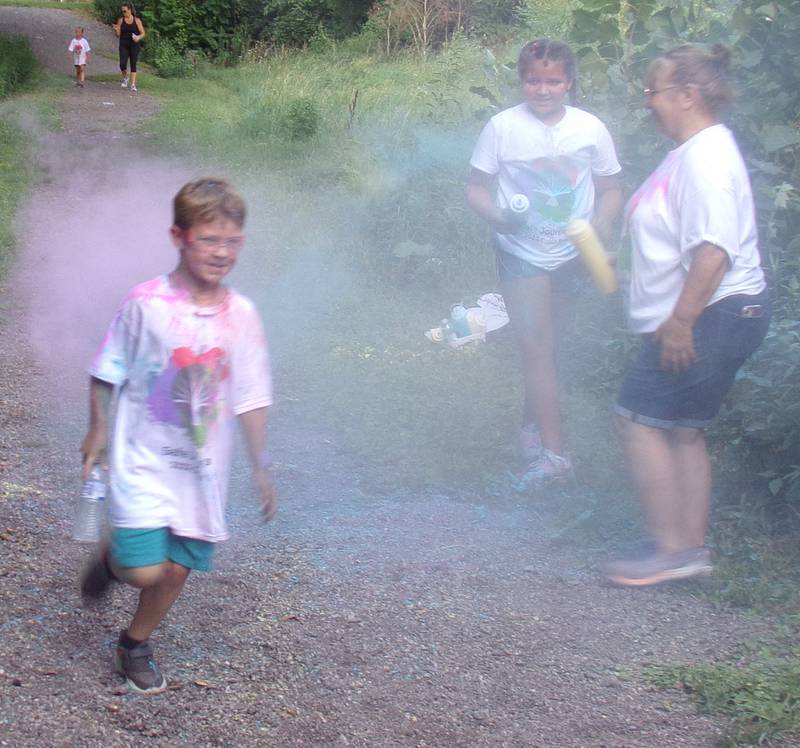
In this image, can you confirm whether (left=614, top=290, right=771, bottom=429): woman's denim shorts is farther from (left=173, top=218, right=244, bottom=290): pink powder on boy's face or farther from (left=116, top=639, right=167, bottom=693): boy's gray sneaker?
(left=116, top=639, right=167, bottom=693): boy's gray sneaker

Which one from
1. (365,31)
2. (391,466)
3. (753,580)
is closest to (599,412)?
(391,466)

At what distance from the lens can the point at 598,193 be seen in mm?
4754

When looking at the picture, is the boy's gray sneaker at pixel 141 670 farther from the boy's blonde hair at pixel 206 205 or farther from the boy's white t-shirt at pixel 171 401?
the boy's blonde hair at pixel 206 205

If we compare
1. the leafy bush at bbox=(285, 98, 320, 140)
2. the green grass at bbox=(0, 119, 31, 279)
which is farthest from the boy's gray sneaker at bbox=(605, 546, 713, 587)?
the leafy bush at bbox=(285, 98, 320, 140)

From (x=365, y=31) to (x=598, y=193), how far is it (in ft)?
65.6

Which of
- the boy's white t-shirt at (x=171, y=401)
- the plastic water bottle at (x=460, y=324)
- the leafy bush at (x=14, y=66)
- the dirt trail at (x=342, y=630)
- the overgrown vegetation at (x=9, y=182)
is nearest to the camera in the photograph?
the boy's white t-shirt at (x=171, y=401)

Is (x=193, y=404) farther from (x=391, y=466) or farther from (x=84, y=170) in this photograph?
(x=84, y=170)

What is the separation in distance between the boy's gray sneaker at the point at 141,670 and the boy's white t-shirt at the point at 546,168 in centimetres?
237

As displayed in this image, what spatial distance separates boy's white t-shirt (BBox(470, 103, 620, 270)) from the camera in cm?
457

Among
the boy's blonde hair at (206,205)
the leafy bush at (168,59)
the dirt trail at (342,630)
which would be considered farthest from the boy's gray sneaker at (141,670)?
the leafy bush at (168,59)

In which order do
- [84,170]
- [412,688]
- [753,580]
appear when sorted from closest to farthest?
1. [412,688]
2. [753,580]
3. [84,170]

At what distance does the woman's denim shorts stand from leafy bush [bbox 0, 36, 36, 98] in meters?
15.7

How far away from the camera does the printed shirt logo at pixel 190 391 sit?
2932 mm

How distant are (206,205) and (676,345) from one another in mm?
1630
